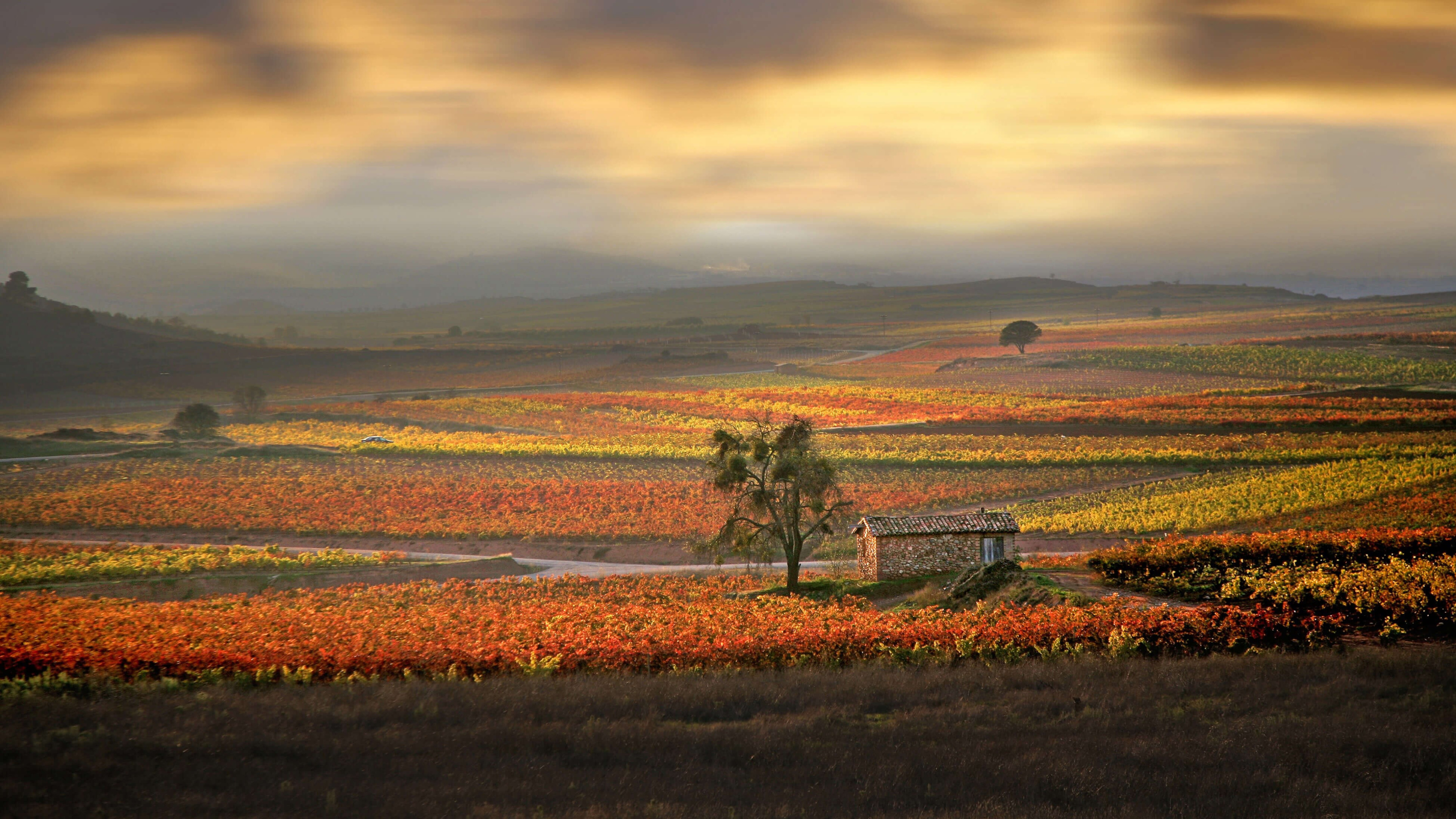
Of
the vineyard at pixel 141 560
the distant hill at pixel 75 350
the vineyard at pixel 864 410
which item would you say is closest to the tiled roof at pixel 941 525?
the vineyard at pixel 141 560

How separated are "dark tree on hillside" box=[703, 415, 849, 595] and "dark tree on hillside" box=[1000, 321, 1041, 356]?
11272cm

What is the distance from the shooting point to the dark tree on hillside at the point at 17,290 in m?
151

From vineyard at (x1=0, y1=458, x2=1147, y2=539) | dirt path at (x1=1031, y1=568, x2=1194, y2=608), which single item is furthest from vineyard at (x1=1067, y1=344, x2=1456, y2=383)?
dirt path at (x1=1031, y1=568, x2=1194, y2=608)

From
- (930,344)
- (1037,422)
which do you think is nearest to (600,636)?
(1037,422)

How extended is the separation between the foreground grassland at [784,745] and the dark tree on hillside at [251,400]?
335ft

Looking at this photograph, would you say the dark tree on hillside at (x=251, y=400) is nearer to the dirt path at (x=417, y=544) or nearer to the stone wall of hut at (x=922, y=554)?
the dirt path at (x=417, y=544)

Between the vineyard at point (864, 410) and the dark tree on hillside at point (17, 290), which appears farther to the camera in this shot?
the dark tree on hillside at point (17, 290)

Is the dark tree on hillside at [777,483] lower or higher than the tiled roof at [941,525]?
higher

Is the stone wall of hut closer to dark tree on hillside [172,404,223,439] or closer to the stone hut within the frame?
the stone hut

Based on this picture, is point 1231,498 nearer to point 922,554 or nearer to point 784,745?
point 922,554

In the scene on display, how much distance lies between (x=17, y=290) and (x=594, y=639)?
182012 millimetres

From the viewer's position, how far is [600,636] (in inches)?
805

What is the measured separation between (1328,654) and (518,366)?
143287 millimetres

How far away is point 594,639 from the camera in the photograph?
1988cm
